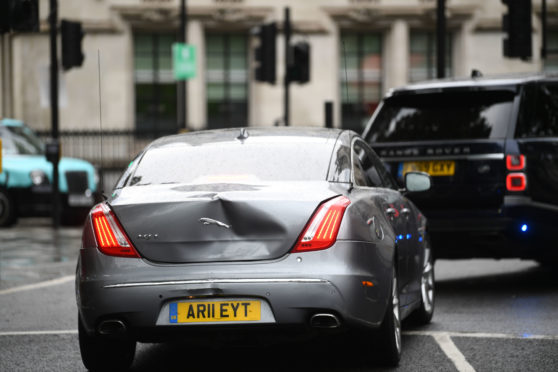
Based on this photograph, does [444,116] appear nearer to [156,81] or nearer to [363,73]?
[156,81]

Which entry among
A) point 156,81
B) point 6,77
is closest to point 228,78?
point 156,81

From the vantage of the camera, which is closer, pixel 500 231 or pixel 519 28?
pixel 500 231

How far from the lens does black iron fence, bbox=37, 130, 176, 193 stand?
31203 mm

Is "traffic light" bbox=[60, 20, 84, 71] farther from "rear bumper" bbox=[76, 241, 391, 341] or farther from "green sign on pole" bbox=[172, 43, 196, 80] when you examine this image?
"rear bumper" bbox=[76, 241, 391, 341]

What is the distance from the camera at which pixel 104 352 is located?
6.82 metres

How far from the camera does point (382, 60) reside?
36969mm

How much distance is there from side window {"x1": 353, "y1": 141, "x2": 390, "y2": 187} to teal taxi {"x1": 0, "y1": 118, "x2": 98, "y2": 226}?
Result: 44.8 ft

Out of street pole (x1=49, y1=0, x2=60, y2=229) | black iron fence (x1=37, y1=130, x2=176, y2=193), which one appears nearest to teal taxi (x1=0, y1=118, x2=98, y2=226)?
street pole (x1=49, y1=0, x2=60, y2=229)

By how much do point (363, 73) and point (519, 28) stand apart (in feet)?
63.2

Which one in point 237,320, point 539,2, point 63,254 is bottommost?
point 63,254

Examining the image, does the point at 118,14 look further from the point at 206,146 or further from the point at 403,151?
the point at 206,146

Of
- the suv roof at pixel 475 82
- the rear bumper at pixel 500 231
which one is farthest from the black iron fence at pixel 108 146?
the rear bumper at pixel 500 231

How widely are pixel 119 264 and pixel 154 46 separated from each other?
3031 cm

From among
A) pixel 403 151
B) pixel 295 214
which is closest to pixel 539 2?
pixel 403 151
